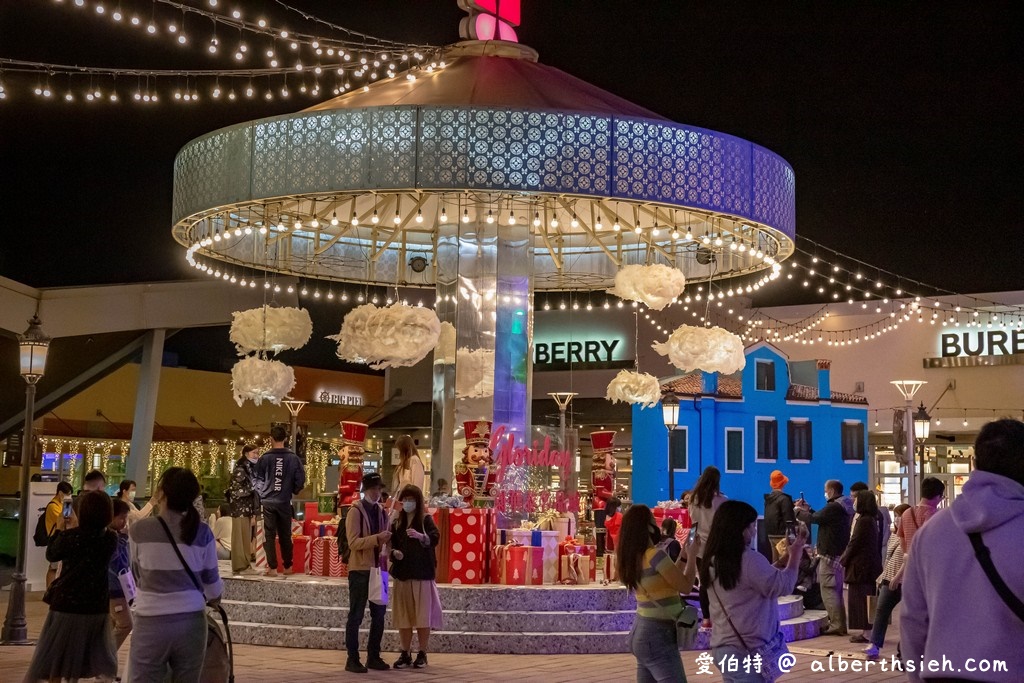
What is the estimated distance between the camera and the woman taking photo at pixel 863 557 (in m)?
11.8

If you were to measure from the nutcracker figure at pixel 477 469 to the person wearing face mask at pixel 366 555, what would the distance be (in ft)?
9.38

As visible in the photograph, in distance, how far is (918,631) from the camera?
3668mm

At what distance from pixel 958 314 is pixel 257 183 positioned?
2532 cm

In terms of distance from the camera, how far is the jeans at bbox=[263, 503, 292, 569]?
11.9 meters

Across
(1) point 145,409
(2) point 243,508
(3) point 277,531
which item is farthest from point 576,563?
(1) point 145,409

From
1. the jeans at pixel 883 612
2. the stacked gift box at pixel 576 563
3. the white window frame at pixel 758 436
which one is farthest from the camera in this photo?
the white window frame at pixel 758 436

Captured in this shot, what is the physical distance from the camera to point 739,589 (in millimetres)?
5457

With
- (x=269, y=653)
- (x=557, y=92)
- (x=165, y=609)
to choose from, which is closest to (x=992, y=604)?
(x=165, y=609)

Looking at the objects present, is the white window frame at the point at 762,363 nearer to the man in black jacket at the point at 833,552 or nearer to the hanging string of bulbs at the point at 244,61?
the hanging string of bulbs at the point at 244,61

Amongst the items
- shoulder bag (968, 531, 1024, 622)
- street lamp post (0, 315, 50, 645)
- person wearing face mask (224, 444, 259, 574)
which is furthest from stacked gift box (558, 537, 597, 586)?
shoulder bag (968, 531, 1024, 622)

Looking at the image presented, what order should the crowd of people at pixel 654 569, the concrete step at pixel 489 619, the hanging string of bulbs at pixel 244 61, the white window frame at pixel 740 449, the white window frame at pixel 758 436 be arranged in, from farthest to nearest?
the white window frame at pixel 758 436, the white window frame at pixel 740 449, the concrete step at pixel 489 619, the hanging string of bulbs at pixel 244 61, the crowd of people at pixel 654 569

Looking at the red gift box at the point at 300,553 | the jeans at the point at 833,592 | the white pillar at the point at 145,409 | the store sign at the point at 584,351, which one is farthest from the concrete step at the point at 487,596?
the store sign at the point at 584,351

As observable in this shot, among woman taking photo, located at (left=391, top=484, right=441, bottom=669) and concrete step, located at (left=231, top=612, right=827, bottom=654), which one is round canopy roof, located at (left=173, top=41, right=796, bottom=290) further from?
concrete step, located at (left=231, top=612, right=827, bottom=654)

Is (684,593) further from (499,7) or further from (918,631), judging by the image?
(499,7)
